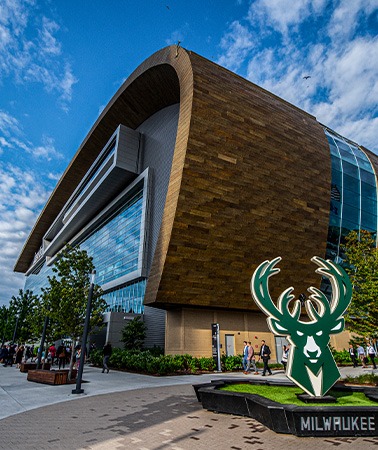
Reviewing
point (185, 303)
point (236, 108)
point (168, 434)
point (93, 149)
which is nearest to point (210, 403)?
point (168, 434)

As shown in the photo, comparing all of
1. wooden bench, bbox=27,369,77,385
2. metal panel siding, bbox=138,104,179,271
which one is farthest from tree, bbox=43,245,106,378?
metal panel siding, bbox=138,104,179,271

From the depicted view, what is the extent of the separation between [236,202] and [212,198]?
1.99 m

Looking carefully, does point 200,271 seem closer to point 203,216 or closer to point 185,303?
point 185,303

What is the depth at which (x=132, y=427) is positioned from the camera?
7172 mm

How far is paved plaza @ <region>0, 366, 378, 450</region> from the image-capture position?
19.9 ft

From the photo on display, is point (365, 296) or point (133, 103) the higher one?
point (133, 103)

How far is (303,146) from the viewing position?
1077 inches

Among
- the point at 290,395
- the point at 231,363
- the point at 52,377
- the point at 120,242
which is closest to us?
the point at 290,395

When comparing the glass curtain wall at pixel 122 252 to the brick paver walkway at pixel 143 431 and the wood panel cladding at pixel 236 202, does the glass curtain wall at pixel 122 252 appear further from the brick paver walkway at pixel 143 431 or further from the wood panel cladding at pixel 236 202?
the brick paver walkway at pixel 143 431

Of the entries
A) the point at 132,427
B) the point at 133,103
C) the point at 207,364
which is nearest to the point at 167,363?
the point at 207,364

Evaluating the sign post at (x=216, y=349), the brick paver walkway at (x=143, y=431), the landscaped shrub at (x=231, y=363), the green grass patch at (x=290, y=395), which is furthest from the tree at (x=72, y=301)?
the landscaped shrub at (x=231, y=363)

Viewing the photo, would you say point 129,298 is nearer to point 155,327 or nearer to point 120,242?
point 155,327

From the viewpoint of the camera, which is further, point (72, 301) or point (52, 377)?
point (72, 301)

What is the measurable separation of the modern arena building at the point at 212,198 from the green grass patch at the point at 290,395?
11.6 meters
